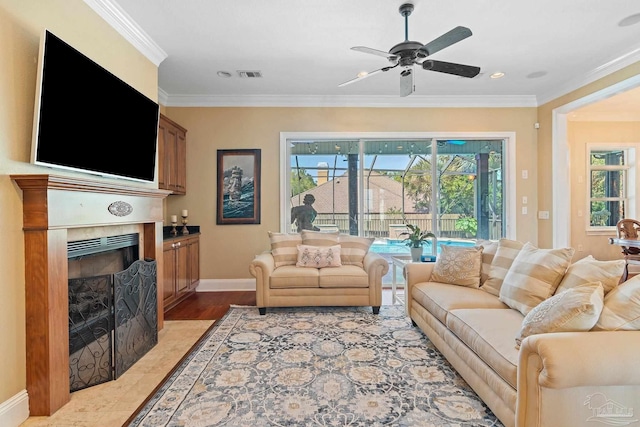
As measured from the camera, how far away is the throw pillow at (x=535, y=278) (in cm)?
215

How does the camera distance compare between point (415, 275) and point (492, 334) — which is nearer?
point (492, 334)

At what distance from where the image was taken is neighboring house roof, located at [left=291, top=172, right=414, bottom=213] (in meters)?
4.93

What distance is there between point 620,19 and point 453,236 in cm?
301

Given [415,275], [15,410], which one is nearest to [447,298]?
[415,275]

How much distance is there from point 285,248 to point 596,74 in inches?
168

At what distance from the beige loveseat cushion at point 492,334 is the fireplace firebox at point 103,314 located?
2.37 metres

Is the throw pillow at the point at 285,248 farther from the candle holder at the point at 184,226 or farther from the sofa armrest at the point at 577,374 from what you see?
the sofa armrest at the point at 577,374

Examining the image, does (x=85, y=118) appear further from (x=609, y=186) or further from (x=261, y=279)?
(x=609, y=186)

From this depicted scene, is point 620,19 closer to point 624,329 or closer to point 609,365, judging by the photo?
A: point 624,329

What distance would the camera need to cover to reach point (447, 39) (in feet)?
7.48

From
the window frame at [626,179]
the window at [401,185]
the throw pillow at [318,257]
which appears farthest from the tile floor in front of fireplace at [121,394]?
the window frame at [626,179]

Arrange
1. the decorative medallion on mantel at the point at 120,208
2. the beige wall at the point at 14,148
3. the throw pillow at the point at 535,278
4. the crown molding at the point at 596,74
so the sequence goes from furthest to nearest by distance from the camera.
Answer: the crown molding at the point at 596,74
the decorative medallion on mantel at the point at 120,208
the throw pillow at the point at 535,278
the beige wall at the point at 14,148

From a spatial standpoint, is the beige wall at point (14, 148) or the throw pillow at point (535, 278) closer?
the beige wall at point (14, 148)

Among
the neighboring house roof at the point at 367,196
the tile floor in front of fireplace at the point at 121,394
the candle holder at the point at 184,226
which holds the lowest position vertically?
the tile floor in front of fireplace at the point at 121,394
